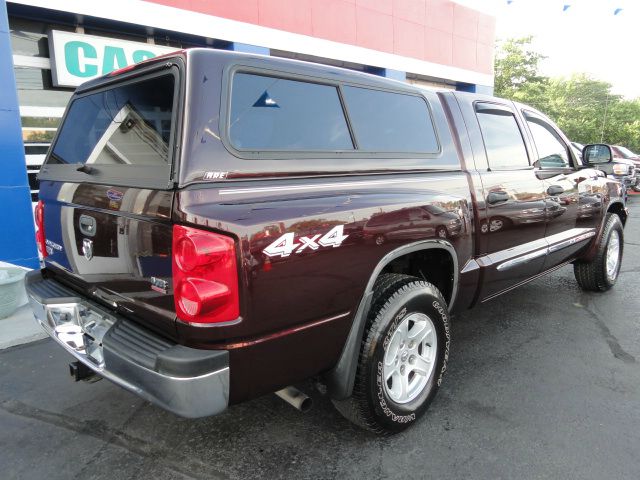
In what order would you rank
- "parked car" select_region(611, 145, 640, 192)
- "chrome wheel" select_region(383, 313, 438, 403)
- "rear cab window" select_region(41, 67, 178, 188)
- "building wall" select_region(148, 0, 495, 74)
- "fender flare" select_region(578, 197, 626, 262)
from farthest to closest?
1. "parked car" select_region(611, 145, 640, 192)
2. "building wall" select_region(148, 0, 495, 74)
3. "fender flare" select_region(578, 197, 626, 262)
4. "chrome wheel" select_region(383, 313, 438, 403)
5. "rear cab window" select_region(41, 67, 178, 188)

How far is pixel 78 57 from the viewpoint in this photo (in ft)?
22.3

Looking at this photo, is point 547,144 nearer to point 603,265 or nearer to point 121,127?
point 603,265

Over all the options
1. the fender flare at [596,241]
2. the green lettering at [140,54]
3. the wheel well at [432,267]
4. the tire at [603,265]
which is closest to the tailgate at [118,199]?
the wheel well at [432,267]

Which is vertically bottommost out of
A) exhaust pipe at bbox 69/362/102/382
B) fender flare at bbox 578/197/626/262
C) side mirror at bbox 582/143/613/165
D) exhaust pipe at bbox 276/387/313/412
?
exhaust pipe at bbox 276/387/313/412

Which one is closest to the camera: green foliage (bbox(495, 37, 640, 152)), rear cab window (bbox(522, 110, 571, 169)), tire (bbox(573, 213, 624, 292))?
rear cab window (bbox(522, 110, 571, 169))

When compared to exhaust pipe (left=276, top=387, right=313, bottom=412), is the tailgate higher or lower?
higher

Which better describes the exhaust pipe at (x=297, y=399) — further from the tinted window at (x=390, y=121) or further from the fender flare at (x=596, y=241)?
the fender flare at (x=596, y=241)

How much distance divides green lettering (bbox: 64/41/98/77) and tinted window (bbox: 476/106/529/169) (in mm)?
5969

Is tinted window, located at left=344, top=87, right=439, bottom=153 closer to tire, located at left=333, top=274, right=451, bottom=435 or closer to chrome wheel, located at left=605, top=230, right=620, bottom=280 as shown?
tire, located at left=333, top=274, right=451, bottom=435

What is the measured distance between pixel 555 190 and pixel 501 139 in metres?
0.76

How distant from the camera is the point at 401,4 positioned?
11.8 meters

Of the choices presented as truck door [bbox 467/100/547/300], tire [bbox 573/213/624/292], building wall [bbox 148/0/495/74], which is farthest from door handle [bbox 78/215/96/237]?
building wall [bbox 148/0/495/74]

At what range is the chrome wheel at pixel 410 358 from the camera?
101 inches

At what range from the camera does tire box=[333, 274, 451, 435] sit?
7.75 feet
